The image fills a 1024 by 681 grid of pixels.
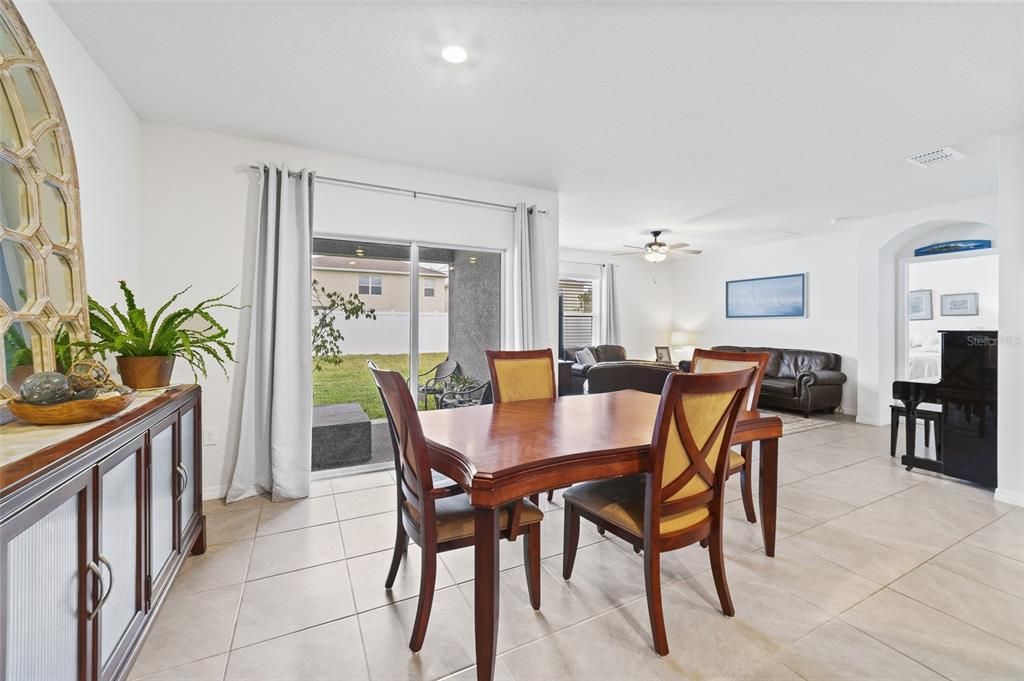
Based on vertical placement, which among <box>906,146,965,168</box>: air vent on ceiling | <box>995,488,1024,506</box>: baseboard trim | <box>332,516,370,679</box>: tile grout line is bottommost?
<box>332,516,370,679</box>: tile grout line

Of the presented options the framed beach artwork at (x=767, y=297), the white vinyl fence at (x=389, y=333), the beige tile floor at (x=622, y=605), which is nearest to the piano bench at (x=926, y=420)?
the beige tile floor at (x=622, y=605)

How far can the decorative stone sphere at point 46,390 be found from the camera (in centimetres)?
127

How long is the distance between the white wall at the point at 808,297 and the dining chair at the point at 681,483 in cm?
558

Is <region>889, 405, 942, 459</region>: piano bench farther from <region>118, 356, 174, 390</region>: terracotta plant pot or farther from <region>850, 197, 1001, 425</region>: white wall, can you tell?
<region>118, 356, 174, 390</region>: terracotta plant pot

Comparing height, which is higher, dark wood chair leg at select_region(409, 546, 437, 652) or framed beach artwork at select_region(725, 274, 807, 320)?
framed beach artwork at select_region(725, 274, 807, 320)

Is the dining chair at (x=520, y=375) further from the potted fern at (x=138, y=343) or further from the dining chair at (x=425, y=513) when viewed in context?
the potted fern at (x=138, y=343)

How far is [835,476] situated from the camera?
3477 mm

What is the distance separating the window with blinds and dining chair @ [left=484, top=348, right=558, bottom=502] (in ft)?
15.3

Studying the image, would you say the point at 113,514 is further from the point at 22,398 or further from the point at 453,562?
the point at 453,562

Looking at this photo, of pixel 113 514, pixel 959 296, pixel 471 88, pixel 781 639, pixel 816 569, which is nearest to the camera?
pixel 113 514

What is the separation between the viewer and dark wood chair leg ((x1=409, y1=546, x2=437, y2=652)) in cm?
158

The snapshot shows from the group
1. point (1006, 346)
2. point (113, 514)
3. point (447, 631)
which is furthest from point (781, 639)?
point (1006, 346)

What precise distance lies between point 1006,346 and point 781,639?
114 inches

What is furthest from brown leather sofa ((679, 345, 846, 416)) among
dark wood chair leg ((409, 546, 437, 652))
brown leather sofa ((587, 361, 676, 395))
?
dark wood chair leg ((409, 546, 437, 652))
